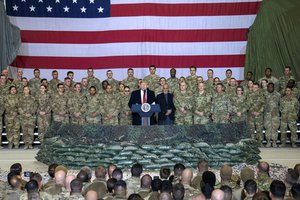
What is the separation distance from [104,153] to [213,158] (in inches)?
78.6

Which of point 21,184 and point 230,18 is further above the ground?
point 230,18

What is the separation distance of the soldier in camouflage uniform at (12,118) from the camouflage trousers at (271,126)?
18.2 feet

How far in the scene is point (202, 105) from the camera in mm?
14797

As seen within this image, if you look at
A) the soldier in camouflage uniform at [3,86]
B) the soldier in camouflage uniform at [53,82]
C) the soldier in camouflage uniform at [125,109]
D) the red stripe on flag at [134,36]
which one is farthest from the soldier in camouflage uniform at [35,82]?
the soldier in camouflage uniform at [125,109]

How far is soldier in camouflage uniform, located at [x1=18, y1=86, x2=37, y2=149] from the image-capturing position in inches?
585

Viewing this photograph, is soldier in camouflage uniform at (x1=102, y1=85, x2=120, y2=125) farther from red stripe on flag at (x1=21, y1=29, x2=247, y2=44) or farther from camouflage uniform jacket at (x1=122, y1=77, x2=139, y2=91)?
red stripe on flag at (x1=21, y1=29, x2=247, y2=44)

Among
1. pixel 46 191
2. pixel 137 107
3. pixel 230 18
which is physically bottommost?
pixel 46 191

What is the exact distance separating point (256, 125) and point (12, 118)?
17.9 feet

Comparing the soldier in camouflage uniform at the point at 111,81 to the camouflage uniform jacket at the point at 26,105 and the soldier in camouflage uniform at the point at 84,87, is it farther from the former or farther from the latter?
the camouflage uniform jacket at the point at 26,105

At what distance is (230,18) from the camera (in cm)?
1716

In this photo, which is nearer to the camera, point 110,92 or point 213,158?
point 213,158

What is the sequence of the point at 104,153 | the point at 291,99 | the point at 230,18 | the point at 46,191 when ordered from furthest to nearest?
the point at 230,18 → the point at 291,99 → the point at 104,153 → the point at 46,191

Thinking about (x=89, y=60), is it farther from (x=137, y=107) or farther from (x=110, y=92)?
(x=137, y=107)

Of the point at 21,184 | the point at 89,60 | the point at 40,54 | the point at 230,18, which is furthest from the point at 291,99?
the point at 21,184
